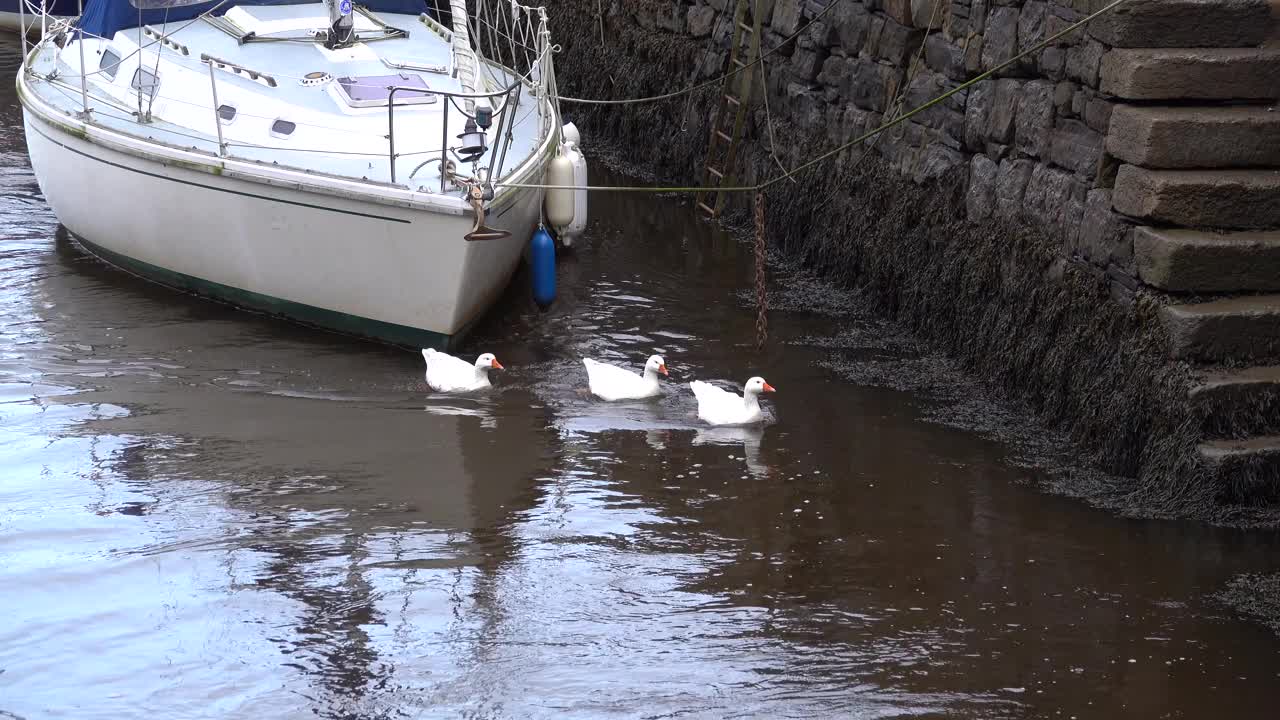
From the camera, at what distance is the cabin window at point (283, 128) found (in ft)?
29.5

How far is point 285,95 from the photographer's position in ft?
30.7

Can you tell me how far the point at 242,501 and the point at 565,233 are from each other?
4.27 metres

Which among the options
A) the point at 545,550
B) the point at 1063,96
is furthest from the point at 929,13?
the point at 545,550

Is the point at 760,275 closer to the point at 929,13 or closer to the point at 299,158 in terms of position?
the point at 929,13

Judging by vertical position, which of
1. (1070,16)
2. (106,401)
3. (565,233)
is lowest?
(106,401)

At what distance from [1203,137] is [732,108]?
6351 millimetres

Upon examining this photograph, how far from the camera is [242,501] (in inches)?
259

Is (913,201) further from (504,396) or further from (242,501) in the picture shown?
(242,501)

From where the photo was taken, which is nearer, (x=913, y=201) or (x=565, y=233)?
(x=913, y=201)

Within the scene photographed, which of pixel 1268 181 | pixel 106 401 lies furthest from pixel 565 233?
pixel 1268 181

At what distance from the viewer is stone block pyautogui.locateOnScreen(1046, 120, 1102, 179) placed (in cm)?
739

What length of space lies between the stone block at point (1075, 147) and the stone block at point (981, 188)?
654mm

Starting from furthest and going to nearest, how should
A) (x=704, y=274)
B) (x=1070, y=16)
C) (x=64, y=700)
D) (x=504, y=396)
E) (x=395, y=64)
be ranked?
(x=704, y=274) → (x=395, y=64) → (x=504, y=396) → (x=1070, y=16) → (x=64, y=700)

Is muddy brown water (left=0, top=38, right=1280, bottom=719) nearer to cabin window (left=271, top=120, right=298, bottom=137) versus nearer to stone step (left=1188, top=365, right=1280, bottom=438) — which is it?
stone step (left=1188, top=365, right=1280, bottom=438)
